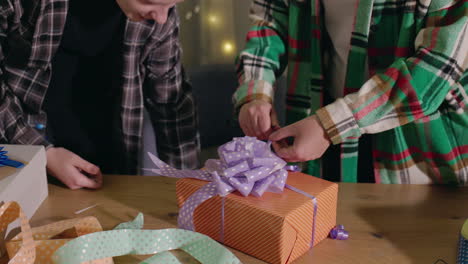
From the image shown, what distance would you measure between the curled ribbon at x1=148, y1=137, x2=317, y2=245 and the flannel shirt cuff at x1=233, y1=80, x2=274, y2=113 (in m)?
0.24

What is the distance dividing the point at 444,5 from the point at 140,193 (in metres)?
0.70

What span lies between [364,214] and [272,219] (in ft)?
0.84

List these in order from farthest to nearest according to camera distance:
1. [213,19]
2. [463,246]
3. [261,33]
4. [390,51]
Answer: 1. [213,19]
2. [261,33]
3. [390,51]
4. [463,246]

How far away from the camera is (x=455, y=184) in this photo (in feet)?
3.79

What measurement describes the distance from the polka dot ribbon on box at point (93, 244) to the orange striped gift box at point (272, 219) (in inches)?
2.1

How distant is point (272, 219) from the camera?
814 millimetres

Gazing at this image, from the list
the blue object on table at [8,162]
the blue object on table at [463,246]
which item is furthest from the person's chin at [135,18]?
the blue object on table at [463,246]

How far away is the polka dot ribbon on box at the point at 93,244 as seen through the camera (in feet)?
2.58

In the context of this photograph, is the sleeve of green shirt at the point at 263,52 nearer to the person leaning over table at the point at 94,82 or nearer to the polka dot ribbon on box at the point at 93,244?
the person leaning over table at the point at 94,82

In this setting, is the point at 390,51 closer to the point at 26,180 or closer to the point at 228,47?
the point at 26,180

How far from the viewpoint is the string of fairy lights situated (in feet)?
6.66

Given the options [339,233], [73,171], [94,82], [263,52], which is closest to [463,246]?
[339,233]

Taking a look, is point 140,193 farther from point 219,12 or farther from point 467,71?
point 219,12

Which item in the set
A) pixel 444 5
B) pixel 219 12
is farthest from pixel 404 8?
pixel 219 12
